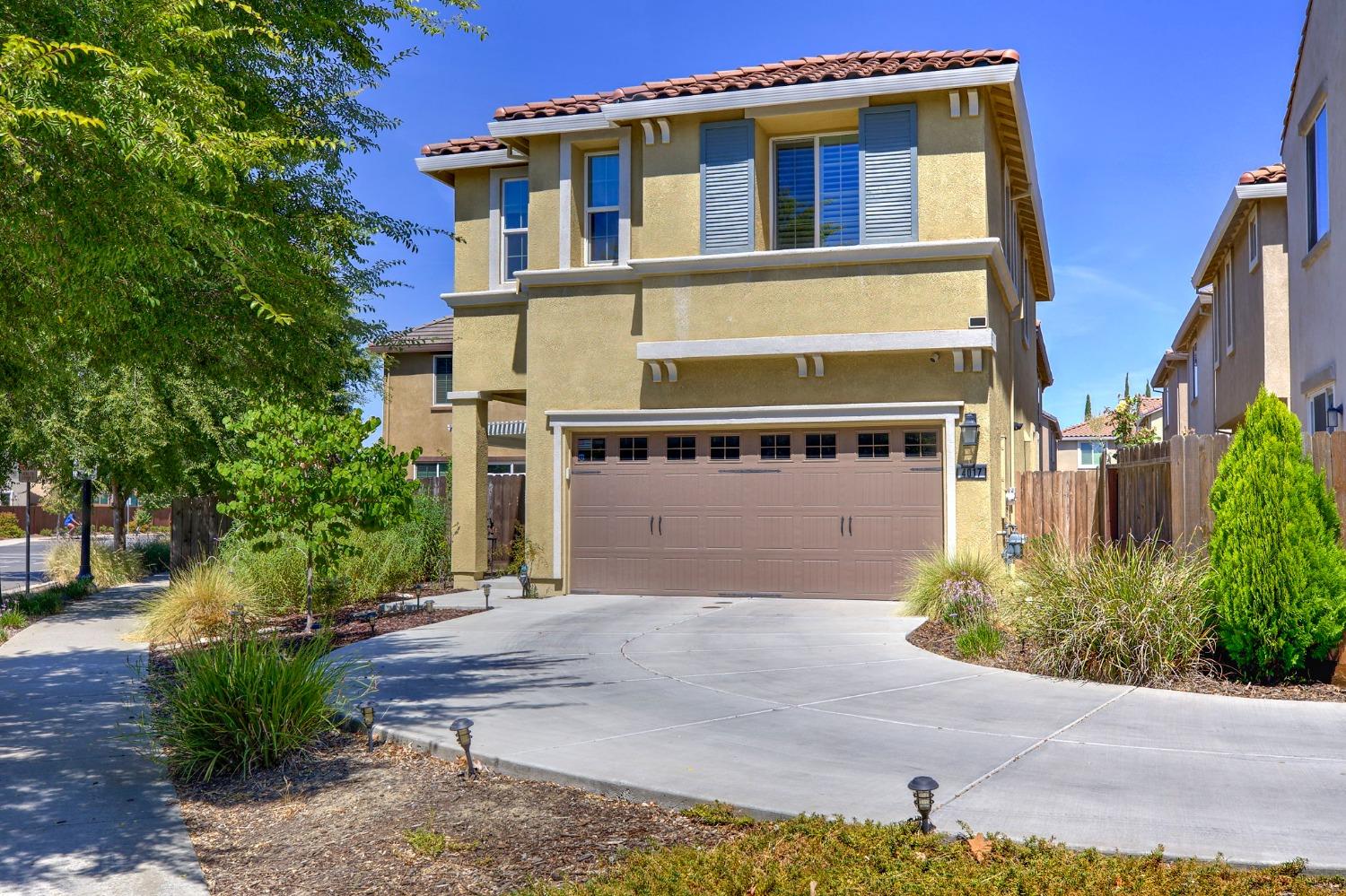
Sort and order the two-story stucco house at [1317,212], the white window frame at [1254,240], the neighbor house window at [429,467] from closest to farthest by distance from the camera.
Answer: the two-story stucco house at [1317,212]
the white window frame at [1254,240]
the neighbor house window at [429,467]

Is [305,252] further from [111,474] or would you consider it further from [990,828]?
[111,474]

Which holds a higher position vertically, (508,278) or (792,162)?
(792,162)

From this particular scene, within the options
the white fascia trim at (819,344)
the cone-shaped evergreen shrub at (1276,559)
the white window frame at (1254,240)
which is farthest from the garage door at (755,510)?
the white window frame at (1254,240)

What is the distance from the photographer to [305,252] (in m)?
9.12

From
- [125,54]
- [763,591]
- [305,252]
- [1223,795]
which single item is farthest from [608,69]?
[1223,795]

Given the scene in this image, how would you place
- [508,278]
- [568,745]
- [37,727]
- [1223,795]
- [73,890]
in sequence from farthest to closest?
[508,278] → [37,727] → [568,745] → [1223,795] → [73,890]

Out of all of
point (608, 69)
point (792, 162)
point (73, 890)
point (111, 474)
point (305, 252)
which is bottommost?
point (73, 890)

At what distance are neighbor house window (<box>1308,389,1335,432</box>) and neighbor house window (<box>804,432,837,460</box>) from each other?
19.8 ft

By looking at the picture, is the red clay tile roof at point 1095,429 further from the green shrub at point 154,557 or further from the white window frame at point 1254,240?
the green shrub at point 154,557

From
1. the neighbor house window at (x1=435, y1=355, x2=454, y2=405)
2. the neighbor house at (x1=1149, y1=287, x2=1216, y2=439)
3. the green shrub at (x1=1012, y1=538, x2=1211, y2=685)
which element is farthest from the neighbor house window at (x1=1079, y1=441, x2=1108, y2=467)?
the green shrub at (x1=1012, y1=538, x2=1211, y2=685)

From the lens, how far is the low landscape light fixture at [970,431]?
14570 mm

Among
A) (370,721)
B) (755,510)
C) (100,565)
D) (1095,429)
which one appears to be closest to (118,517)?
(100,565)

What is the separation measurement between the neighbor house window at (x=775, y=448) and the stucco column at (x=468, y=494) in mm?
5183

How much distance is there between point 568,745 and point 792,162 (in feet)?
36.7
